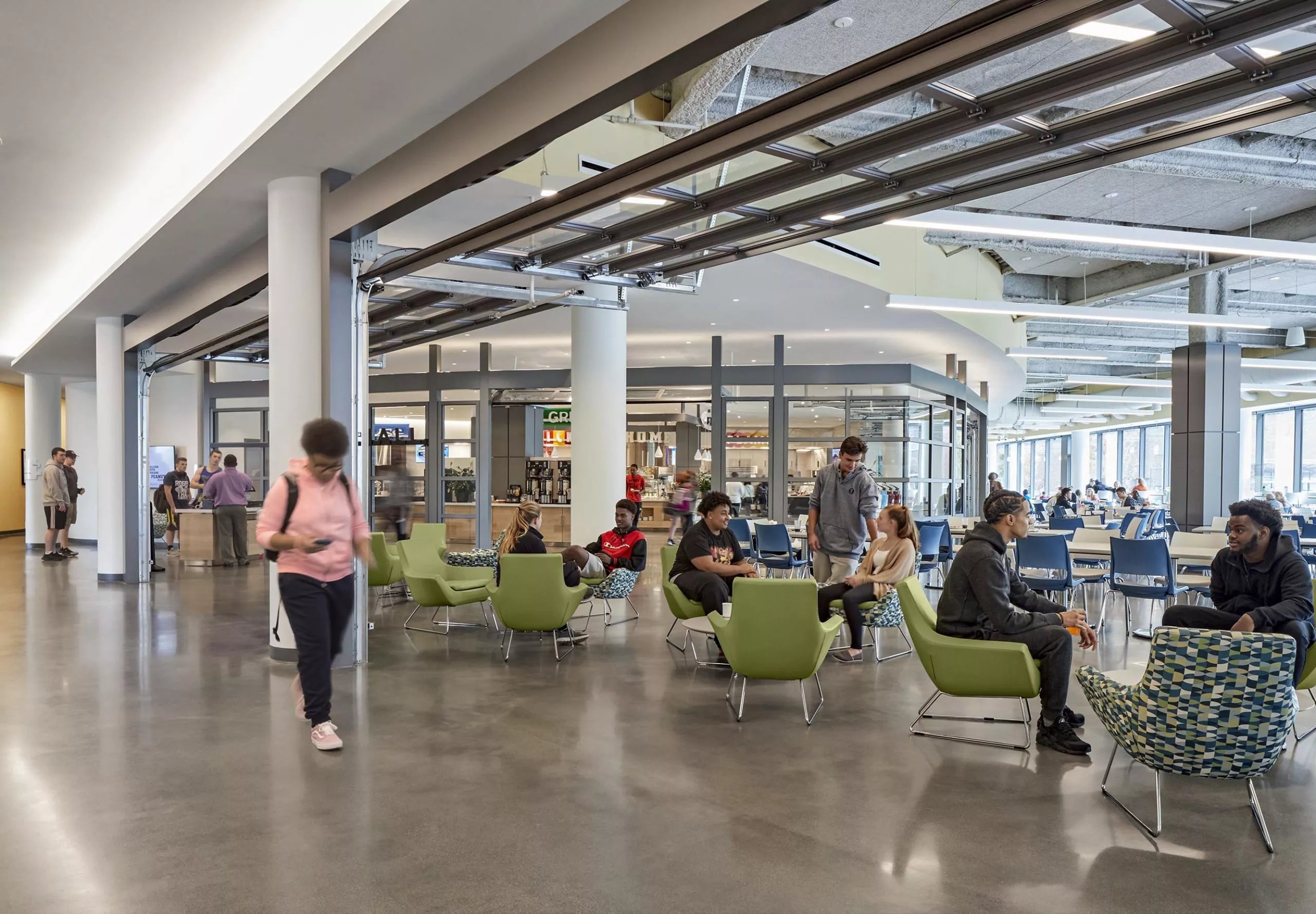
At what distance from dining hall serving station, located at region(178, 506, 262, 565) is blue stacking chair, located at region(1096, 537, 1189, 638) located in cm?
1227

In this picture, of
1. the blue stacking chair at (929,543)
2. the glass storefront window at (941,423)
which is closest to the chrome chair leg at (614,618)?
the blue stacking chair at (929,543)

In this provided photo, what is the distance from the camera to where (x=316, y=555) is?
16.1ft

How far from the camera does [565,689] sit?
20.3ft

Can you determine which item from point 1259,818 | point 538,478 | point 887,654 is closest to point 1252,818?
point 1259,818

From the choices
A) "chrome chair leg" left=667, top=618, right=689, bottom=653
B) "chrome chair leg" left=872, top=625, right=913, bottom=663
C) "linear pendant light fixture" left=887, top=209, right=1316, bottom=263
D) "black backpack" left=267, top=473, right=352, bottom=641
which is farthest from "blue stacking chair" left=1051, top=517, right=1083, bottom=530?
"black backpack" left=267, top=473, right=352, bottom=641

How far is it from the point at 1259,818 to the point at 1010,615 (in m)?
1.48

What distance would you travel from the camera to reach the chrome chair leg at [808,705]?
17.9 ft

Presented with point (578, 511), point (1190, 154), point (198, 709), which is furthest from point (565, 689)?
point (1190, 154)

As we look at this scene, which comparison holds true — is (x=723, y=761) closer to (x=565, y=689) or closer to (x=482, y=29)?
(x=565, y=689)

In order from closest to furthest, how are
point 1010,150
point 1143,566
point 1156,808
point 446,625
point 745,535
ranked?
point 1156,808
point 1010,150
point 1143,566
point 446,625
point 745,535

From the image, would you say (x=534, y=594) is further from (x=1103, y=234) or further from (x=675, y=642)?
(x=1103, y=234)

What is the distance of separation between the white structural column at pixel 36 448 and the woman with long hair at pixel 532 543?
15.0 meters

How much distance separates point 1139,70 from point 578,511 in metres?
9.16

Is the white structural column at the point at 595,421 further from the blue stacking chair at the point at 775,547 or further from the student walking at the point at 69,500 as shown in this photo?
the student walking at the point at 69,500
